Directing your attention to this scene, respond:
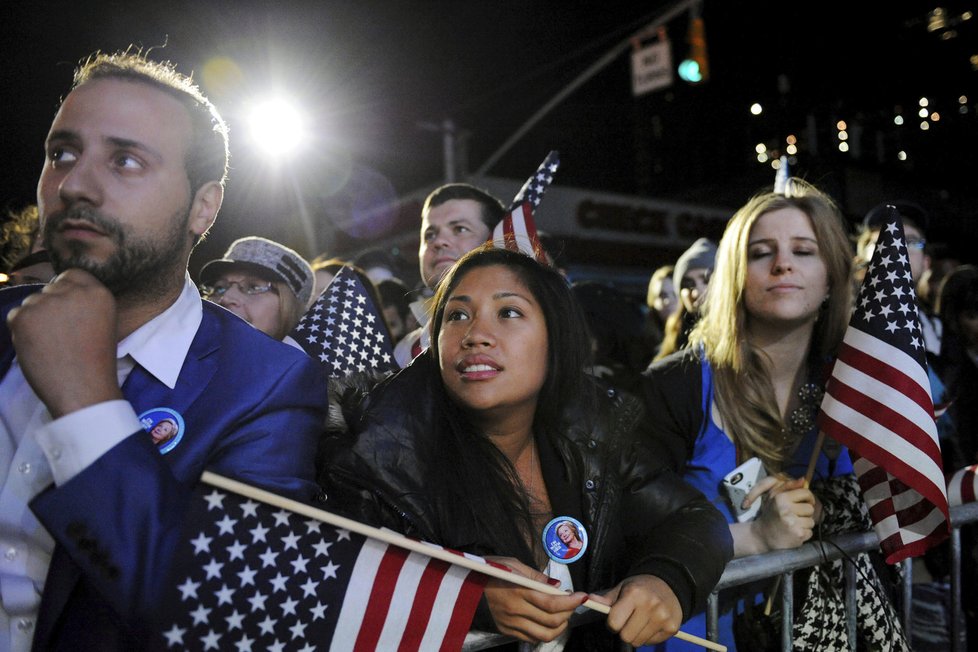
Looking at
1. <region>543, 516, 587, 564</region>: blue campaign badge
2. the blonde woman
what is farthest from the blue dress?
<region>543, 516, 587, 564</region>: blue campaign badge

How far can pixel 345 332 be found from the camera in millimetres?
2971

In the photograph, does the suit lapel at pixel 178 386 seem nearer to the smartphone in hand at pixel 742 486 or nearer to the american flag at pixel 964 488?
the smartphone in hand at pixel 742 486

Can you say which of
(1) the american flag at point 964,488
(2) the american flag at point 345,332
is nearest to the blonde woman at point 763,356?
(1) the american flag at point 964,488

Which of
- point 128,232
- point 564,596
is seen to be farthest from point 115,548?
point 564,596

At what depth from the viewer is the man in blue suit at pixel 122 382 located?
1.33 m

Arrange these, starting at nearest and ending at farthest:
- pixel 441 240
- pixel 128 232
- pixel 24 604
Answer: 1. pixel 24 604
2. pixel 128 232
3. pixel 441 240

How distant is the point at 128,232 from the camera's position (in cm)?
161

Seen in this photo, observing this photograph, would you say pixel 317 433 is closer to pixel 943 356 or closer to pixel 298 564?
pixel 298 564

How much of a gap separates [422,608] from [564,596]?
0.35m

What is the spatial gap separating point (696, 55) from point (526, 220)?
7.55m

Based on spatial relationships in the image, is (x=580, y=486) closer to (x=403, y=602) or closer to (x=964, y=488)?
(x=403, y=602)

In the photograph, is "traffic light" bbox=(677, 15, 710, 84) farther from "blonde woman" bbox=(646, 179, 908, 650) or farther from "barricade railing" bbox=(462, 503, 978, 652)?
"barricade railing" bbox=(462, 503, 978, 652)

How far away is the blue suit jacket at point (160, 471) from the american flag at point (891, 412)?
1.96m

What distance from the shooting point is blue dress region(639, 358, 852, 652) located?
8.41 feet
